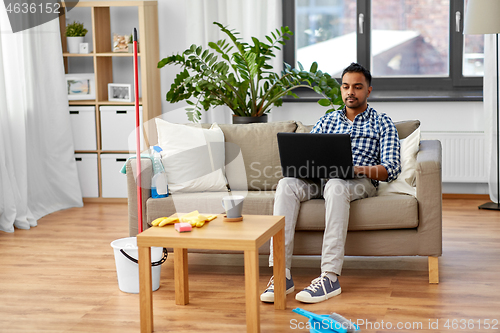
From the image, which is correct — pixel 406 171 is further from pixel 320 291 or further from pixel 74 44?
pixel 74 44

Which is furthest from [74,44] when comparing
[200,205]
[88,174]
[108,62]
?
[200,205]

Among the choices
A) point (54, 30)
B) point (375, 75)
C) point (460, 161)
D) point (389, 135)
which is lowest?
point (460, 161)

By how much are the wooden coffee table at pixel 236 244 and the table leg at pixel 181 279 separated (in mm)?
277

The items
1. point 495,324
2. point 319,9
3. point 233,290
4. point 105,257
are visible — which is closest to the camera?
point 495,324

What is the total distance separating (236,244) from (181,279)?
55cm

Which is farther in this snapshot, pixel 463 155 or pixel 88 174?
pixel 88 174

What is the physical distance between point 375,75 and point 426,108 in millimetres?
510

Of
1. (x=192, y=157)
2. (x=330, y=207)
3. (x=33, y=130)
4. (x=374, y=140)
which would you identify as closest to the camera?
(x=330, y=207)

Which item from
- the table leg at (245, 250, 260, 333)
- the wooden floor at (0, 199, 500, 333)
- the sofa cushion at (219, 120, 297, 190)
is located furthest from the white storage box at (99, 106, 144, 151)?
the table leg at (245, 250, 260, 333)

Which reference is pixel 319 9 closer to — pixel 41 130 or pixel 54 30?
pixel 54 30

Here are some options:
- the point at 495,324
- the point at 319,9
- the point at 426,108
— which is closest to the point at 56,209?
the point at 319,9

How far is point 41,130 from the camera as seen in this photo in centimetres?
436

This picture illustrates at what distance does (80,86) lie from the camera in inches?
181

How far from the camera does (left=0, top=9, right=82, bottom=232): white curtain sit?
3824 millimetres
